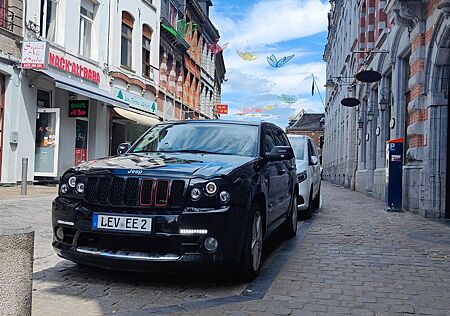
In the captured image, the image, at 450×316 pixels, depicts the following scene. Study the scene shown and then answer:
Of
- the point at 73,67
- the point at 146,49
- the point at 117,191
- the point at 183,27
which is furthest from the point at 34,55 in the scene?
the point at 183,27

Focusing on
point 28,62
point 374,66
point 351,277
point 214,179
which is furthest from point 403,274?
point 374,66

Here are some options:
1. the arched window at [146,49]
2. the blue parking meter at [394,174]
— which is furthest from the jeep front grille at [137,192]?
the arched window at [146,49]

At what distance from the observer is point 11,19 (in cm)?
1432

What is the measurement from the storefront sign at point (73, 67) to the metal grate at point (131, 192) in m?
12.9

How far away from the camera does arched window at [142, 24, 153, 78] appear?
24280 millimetres

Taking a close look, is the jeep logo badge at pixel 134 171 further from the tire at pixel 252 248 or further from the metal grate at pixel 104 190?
the tire at pixel 252 248

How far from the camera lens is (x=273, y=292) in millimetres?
4590

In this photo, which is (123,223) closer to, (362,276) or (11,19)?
(362,276)

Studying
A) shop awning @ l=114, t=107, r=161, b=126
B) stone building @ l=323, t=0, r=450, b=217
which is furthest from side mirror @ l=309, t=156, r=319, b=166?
shop awning @ l=114, t=107, r=161, b=126

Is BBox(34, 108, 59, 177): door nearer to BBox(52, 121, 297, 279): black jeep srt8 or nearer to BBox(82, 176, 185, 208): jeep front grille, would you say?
BBox(52, 121, 297, 279): black jeep srt8

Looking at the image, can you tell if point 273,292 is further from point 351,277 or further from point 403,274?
point 403,274

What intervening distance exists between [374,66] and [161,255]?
16.3 metres

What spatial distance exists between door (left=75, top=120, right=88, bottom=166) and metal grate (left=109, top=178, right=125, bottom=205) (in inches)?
585

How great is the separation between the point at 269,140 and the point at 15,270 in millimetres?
4193
